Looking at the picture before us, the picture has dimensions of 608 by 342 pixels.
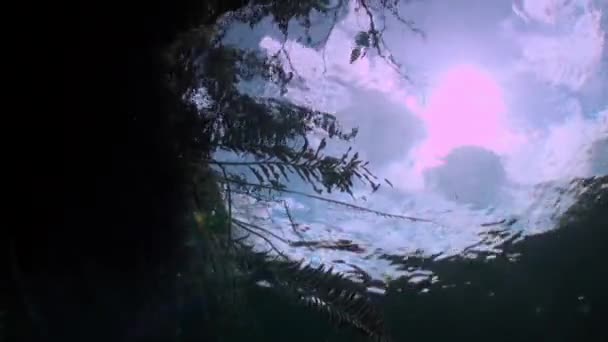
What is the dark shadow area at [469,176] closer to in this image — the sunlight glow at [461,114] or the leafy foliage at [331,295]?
the sunlight glow at [461,114]

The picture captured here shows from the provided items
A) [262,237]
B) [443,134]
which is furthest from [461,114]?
[262,237]

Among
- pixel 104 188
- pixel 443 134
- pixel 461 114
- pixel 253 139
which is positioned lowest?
pixel 104 188

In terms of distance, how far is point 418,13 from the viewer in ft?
17.4

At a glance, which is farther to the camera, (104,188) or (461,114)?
(461,114)

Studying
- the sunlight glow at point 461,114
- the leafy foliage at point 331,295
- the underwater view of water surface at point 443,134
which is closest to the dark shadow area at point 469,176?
the underwater view of water surface at point 443,134

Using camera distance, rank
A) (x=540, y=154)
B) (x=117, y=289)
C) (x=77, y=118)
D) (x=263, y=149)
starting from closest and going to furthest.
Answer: (x=77, y=118)
(x=117, y=289)
(x=263, y=149)
(x=540, y=154)

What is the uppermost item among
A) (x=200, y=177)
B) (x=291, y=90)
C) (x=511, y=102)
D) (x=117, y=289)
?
(x=511, y=102)

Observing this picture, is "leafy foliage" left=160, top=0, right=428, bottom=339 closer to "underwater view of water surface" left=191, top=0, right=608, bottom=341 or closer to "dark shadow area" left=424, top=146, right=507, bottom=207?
"underwater view of water surface" left=191, top=0, right=608, bottom=341

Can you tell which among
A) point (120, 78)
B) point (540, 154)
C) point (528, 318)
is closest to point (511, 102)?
point (540, 154)

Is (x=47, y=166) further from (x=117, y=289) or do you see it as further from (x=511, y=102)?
(x=511, y=102)

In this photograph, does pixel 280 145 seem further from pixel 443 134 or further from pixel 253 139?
pixel 443 134

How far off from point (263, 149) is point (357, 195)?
316 cm

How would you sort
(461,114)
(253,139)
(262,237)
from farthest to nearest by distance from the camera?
(461,114)
(262,237)
(253,139)

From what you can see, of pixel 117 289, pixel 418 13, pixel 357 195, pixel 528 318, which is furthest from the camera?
pixel 528 318
